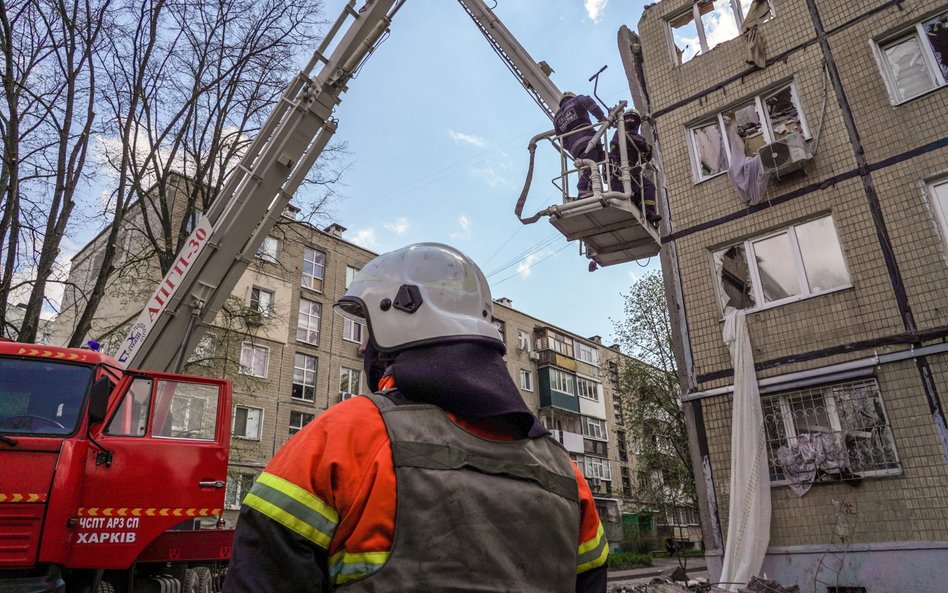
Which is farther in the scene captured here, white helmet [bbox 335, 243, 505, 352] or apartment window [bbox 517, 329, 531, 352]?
apartment window [bbox 517, 329, 531, 352]

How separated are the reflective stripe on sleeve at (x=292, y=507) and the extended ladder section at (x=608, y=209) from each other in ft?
26.6

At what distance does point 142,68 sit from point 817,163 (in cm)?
1324

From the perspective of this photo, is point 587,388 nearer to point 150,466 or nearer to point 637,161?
point 637,161

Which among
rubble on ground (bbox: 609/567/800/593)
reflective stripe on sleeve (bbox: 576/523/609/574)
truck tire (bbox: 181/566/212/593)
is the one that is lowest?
rubble on ground (bbox: 609/567/800/593)

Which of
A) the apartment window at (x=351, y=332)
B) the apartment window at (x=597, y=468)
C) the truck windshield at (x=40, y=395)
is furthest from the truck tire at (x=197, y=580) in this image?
the apartment window at (x=597, y=468)

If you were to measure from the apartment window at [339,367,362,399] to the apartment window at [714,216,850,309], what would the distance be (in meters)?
24.3

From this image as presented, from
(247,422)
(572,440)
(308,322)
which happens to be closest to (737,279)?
(247,422)

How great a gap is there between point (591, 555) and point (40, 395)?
5.42 m

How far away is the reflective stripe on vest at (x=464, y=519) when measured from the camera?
148 cm

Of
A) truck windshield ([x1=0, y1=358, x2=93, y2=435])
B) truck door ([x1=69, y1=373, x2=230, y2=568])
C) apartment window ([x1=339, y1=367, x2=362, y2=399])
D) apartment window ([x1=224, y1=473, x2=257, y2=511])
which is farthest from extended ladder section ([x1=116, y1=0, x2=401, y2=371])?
apartment window ([x1=339, y1=367, x2=362, y2=399])

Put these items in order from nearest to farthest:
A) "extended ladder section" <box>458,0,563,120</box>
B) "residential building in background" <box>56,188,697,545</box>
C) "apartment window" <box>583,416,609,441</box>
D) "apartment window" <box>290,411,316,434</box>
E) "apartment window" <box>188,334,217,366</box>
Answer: "extended ladder section" <box>458,0,563,120</box> → "apartment window" <box>188,334,217,366</box> → "residential building in background" <box>56,188,697,545</box> → "apartment window" <box>290,411,316,434</box> → "apartment window" <box>583,416,609,441</box>

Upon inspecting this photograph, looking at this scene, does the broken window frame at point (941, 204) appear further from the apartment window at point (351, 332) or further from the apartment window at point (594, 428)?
the apartment window at point (594, 428)

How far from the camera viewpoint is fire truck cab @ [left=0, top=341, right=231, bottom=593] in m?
4.89

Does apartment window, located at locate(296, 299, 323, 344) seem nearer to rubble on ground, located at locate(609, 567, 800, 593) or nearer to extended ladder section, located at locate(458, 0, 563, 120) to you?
extended ladder section, located at locate(458, 0, 563, 120)
